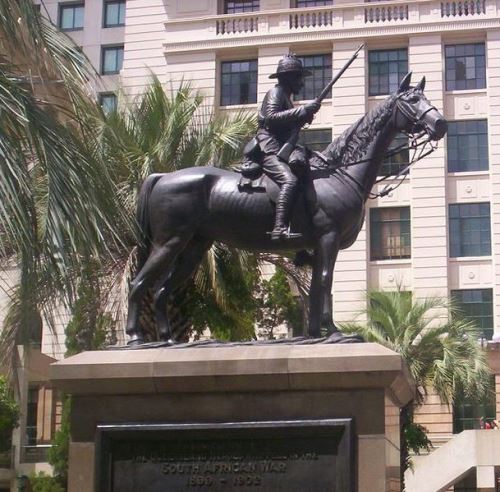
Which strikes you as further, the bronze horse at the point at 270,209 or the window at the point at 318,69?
the window at the point at 318,69

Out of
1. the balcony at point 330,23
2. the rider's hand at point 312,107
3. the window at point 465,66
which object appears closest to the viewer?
the rider's hand at point 312,107

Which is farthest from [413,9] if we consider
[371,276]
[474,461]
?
[474,461]

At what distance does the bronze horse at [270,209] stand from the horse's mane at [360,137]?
0.04ft

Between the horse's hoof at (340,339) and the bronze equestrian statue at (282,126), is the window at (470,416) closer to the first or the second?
the bronze equestrian statue at (282,126)

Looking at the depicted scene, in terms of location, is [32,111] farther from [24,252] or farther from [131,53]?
[131,53]

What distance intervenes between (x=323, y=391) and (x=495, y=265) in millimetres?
35766

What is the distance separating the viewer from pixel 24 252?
452 inches

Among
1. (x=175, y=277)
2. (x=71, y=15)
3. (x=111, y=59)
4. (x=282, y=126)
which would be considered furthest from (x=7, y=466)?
(x=282, y=126)

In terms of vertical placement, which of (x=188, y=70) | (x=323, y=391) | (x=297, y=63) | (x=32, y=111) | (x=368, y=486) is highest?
(x=188, y=70)

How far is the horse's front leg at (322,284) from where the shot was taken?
1198 centimetres

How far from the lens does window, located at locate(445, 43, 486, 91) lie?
158 ft

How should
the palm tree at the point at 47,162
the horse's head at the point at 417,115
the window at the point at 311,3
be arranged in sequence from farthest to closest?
the window at the point at 311,3, the horse's head at the point at 417,115, the palm tree at the point at 47,162

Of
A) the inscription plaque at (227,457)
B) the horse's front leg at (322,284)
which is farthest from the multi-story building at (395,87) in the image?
the inscription plaque at (227,457)

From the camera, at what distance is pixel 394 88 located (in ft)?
161
